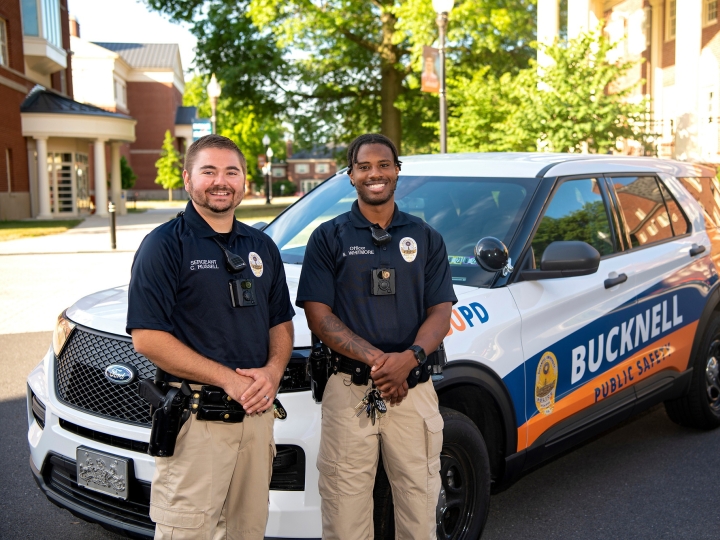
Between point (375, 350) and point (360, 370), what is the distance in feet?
0.34

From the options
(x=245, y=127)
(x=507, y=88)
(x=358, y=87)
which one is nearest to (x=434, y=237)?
(x=507, y=88)

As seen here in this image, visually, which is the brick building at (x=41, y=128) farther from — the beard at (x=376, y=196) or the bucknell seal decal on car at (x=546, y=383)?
the beard at (x=376, y=196)

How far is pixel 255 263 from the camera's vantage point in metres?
2.73

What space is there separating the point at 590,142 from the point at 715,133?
1000 centimetres

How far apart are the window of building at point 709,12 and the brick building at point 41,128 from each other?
2206 centimetres

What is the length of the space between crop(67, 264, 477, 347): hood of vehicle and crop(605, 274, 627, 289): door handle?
100 cm

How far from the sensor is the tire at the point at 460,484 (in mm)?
3158

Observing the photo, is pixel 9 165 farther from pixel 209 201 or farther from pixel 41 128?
pixel 209 201

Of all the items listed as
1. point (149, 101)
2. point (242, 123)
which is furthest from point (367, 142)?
point (149, 101)

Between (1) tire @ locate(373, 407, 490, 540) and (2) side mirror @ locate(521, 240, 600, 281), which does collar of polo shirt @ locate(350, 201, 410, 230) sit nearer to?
(1) tire @ locate(373, 407, 490, 540)

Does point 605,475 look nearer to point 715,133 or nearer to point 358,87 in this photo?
point 715,133

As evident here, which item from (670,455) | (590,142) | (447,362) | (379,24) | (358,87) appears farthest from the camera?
(358,87)

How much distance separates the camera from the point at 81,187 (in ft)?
120

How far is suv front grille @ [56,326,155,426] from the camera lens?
309 cm
